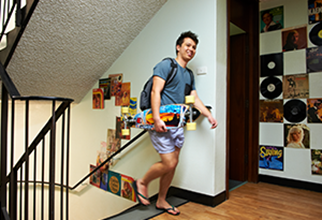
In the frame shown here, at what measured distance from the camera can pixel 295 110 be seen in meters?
2.67

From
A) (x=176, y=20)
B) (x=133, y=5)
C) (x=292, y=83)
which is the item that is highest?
(x=133, y=5)

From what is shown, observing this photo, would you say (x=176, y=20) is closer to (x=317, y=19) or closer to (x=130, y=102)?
(x=130, y=102)

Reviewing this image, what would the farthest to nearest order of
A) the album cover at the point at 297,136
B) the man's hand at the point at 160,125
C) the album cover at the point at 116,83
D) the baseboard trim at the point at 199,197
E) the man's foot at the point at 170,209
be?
the album cover at the point at 116,83
the album cover at the point at 297,136
the baseboard trim at the point at 199,197
the man's foot at the point at 170,209
the man's hand at the point at 160,125

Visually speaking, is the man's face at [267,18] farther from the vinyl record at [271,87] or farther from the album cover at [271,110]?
the album cover at [271,110]

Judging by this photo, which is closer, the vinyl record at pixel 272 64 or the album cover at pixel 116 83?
the vinyl record at pixel 272 64

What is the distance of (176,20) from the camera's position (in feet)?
7.97

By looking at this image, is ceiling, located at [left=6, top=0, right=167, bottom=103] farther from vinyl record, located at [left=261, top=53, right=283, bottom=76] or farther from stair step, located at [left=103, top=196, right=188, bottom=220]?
stair step, located at [left=103, top=196, right=188, bottom=220]

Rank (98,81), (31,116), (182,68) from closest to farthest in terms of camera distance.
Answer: (182,68) → (98,81) → (31,116)

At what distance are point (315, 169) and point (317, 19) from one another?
1.56 meters

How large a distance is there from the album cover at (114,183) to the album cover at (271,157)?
1.72m

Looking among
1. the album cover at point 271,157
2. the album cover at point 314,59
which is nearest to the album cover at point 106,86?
the album cover at point 271,157

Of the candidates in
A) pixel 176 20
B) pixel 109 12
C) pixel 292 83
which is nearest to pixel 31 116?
pixel 109 12

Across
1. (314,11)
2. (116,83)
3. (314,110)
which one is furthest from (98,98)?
(314,11)

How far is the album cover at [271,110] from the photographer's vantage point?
278 centimetres
